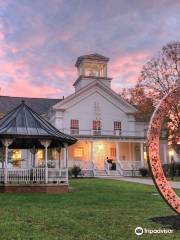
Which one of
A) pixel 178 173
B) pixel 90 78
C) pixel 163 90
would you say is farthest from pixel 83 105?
pixel 178 173

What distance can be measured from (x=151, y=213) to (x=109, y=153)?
1339 inches

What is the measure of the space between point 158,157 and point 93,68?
40.9 m

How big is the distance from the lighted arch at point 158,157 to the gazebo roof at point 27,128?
1160cm

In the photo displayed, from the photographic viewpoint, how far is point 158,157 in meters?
8.70

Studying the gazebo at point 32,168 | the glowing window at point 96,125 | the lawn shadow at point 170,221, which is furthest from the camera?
the glowing window at point 96,125

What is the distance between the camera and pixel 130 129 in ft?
Answer: 153

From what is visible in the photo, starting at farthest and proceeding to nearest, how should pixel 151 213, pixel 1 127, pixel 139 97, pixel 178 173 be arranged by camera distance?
1. pixel 139 97
2. pixel 178 173
3. pixel 1 127
4. pixel 151 213

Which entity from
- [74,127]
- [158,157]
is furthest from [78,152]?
[158,157]

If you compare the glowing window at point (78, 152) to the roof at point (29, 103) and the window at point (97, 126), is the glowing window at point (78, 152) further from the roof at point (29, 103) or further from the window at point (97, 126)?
the roof at point (29, 103)

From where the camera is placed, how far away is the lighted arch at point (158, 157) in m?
8.54

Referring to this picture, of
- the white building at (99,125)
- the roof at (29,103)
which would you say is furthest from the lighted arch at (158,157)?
the roof at (29,103)

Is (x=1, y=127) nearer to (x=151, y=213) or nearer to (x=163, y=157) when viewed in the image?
(x=151, y=213)

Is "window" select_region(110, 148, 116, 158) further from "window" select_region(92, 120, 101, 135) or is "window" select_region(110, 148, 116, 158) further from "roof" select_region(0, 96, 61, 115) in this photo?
"roof" select_region(0, 96, 61, 115)

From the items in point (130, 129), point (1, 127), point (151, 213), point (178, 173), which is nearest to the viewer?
point (151, 213)
